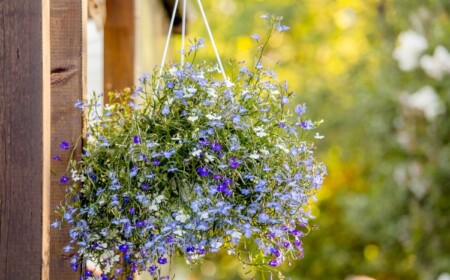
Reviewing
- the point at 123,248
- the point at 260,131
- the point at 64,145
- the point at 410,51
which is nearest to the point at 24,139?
the point at 64,145

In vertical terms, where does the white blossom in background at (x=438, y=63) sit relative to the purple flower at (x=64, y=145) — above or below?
above

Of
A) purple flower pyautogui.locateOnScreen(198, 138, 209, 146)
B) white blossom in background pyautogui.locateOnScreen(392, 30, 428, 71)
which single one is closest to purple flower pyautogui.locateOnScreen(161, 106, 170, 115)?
purple flower pyautogui.locateOnScreen(198, 138, 209, 146)

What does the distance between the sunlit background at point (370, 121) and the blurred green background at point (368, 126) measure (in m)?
0.01

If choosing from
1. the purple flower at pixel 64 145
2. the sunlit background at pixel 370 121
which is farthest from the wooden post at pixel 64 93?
the sunlit background at pixel 370 121

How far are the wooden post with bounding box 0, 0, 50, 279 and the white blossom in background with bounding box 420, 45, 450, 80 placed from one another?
6.44 metres

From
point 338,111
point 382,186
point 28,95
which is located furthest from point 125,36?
point 338,111

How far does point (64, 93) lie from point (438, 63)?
20.7 feet

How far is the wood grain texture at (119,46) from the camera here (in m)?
3.64

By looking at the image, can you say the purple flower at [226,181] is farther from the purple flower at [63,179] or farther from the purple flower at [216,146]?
the purple flower at [63,179]

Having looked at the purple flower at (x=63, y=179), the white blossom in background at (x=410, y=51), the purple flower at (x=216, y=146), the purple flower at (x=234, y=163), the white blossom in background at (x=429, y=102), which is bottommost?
the purple flower at (x=234, y=163)

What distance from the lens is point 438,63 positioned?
7863mm

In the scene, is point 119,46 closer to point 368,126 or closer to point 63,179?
point 63,179

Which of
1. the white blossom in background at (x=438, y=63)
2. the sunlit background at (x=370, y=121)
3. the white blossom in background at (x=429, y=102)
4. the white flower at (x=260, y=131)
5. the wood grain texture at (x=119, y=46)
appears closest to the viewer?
the white flower at (x=260, y=131)

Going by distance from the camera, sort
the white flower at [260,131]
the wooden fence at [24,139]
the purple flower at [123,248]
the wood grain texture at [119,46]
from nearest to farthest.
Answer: the wooden fence at [24,139] → the purple flower at [123,248] → the white flower at [260,131] → the wood grain texture at [119,46]
